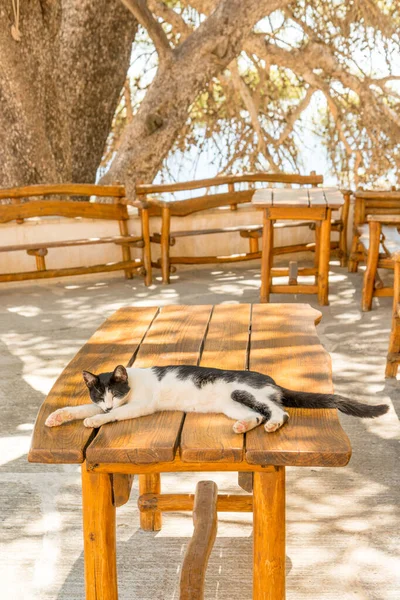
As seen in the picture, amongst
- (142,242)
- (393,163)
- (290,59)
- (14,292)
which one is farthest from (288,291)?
(393,163)

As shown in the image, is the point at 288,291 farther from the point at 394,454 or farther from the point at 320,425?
the point at 320,425

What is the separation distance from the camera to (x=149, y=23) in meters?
7.77

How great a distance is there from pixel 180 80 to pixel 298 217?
2.73 metres

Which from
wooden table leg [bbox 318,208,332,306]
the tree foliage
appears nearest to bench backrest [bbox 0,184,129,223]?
wooden table leg [bbox 318,208,332,306]

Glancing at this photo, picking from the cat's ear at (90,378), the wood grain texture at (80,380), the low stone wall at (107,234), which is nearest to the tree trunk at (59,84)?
the low stone wall at (107,234)

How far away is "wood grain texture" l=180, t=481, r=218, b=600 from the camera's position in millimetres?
1790

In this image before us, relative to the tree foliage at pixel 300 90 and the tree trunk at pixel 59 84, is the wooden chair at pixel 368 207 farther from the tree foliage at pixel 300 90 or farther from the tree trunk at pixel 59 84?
the tree trunk at pixel 59 84

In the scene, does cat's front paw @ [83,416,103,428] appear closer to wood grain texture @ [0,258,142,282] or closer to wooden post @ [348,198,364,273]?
wood grain texture @ [0,258,142,282]

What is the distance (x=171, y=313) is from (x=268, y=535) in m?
1.26

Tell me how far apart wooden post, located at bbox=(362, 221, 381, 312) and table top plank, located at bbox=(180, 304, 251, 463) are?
3237mm

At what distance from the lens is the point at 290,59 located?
9117 mm

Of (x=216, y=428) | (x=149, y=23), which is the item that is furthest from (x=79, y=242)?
(x=216, y=428)

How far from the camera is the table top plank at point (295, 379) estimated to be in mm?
1850

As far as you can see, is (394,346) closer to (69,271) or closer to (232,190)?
(69,271)
